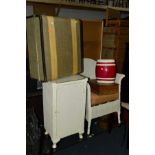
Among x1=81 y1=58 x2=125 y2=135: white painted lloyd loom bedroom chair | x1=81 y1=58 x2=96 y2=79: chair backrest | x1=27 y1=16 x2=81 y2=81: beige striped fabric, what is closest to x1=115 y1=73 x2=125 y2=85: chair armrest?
x1=81 y1=58 x2=125 y2=135: white painted lloyd loom bedroom chair

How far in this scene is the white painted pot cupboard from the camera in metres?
2.23

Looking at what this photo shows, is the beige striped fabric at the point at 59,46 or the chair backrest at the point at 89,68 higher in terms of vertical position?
the beige striped fabric at the point at 59,46

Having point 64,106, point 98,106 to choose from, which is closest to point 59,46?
point 64,106

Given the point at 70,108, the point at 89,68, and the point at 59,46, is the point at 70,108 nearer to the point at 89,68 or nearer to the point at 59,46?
the point at 59,46

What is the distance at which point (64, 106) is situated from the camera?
7.49ft

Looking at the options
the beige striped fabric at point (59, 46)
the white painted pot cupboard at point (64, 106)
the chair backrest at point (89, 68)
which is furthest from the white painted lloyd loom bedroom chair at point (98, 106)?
the beige striped fabric at point (59, 46)

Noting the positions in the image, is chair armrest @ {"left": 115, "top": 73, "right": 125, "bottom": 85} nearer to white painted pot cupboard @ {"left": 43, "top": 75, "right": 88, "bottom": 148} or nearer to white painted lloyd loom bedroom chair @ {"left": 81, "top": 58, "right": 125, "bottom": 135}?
white painted lloyd loom bedroom chair @ {"left": 81, "top": 58, "right": 125, "bottom": 135}

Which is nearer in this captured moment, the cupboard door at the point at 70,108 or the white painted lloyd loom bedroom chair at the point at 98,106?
Result: the cupboard door at the point at 70,108

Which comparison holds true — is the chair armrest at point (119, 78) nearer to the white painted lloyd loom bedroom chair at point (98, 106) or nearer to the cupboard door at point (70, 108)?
the white painted lloyd loom bedroom chair at point (98, 106)

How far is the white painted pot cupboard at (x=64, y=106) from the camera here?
223 centimetres
